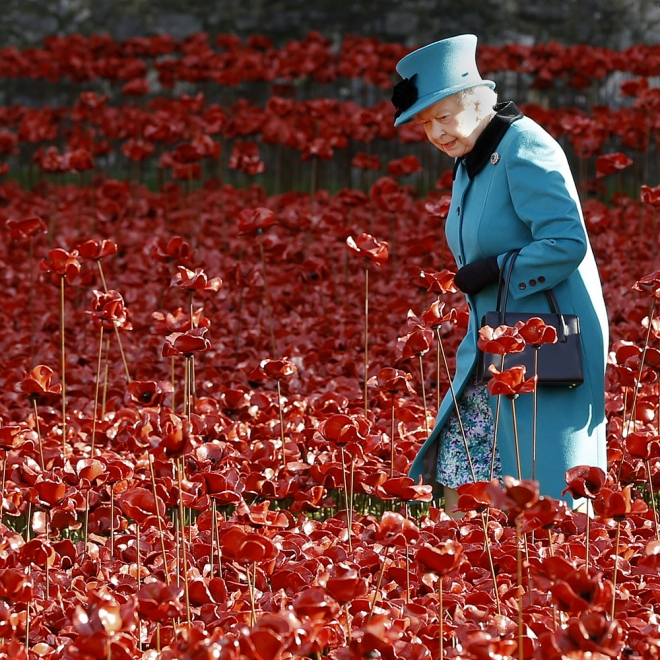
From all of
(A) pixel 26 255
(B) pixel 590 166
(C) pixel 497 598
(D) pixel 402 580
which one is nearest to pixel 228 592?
(D) pixel 402 580

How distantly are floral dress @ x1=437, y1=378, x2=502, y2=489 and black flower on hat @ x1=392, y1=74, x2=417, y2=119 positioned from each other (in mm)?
776

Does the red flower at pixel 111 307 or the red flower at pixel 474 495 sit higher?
the red flower at pixel 111 307

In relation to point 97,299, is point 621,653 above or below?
below

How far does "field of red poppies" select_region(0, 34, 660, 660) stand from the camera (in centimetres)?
212

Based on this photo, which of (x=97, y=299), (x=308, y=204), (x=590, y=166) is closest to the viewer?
(x=97, y=299)

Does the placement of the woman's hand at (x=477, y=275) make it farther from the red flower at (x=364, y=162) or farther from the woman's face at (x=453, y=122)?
the red flower at (x=364, y=162)

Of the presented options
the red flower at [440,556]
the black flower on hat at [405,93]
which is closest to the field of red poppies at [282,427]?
the red flower at [440,556]

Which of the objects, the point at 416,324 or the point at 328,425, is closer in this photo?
the point at 328,425

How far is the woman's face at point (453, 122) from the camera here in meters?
3.19

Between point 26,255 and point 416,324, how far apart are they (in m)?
4.38

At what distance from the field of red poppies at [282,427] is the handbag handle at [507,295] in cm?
15

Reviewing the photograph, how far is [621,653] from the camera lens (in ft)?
7.18

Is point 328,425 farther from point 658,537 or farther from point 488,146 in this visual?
point 488,146

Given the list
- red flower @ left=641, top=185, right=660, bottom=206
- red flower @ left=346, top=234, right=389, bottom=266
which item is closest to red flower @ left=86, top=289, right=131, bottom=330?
red flower @ left=346, top=234, right=389, bottom=266
